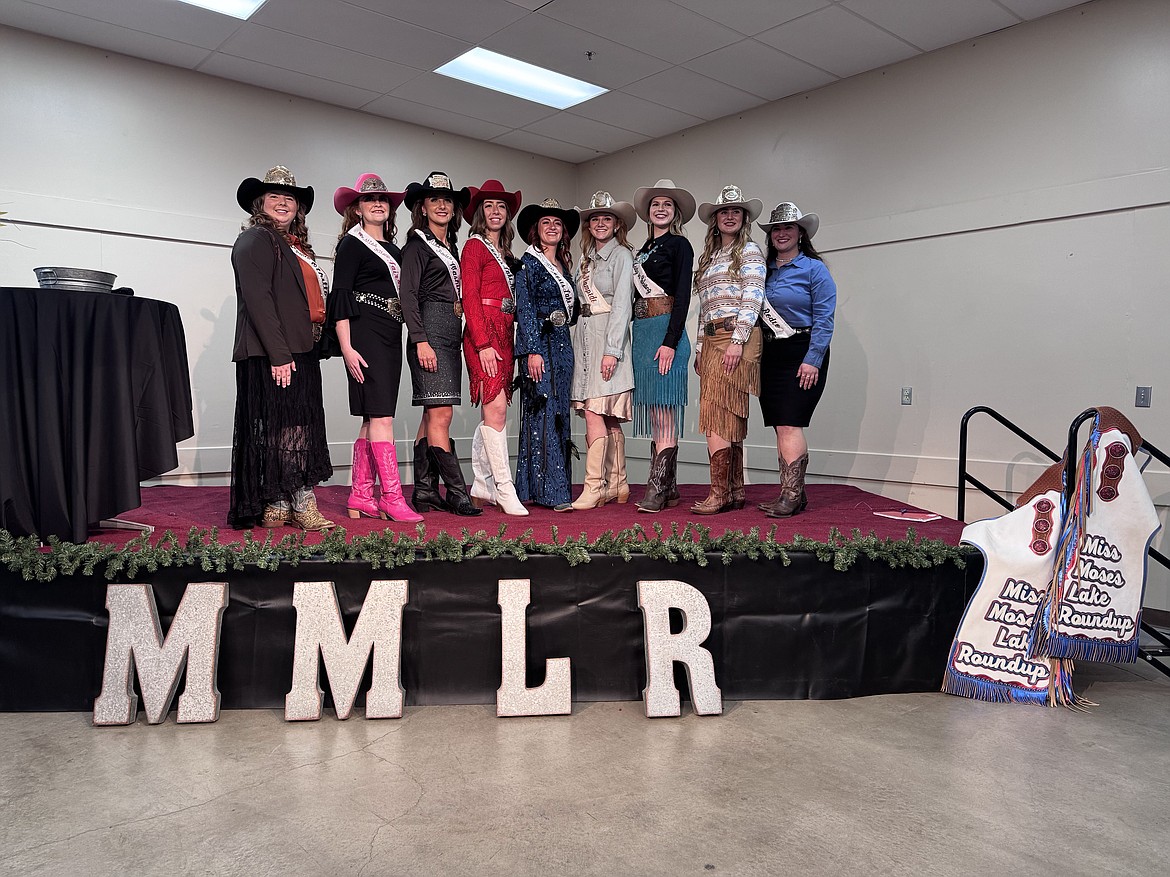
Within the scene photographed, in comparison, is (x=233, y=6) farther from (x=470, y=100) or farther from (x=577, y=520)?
(x=577, y=520)

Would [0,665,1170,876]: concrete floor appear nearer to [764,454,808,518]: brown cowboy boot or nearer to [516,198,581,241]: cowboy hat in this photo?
[764,454,808,518]: brown cowboy boot

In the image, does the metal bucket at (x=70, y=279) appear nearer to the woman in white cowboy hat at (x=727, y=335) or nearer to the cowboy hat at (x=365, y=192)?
the cowboy hat at (x=365, y=192)

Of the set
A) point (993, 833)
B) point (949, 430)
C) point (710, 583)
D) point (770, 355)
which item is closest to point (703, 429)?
point (770, 355)

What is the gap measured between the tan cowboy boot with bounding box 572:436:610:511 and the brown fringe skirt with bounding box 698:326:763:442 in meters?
0.50

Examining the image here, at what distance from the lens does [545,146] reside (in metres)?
6.66

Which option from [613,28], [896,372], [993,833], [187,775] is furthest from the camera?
[896,372]

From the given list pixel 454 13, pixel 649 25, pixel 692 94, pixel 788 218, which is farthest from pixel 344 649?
pixel 692 94

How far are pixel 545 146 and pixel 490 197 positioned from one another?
3.21 metres

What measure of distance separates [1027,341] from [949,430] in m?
0.63

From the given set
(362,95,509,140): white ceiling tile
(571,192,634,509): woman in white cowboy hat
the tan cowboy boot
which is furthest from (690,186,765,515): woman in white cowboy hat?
(362,95,509,140): white ceiling tile

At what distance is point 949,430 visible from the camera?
15.4ft

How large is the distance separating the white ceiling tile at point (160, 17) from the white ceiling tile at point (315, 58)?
4.3 inches

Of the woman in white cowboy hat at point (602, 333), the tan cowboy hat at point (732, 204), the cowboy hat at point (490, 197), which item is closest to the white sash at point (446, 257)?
the cowboy hat at point (490, 197)

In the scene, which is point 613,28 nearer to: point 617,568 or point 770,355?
point 770,355
